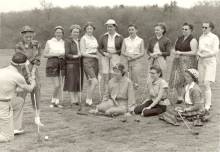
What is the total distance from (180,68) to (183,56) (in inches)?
12.0

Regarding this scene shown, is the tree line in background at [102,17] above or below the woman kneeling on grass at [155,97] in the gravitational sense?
above

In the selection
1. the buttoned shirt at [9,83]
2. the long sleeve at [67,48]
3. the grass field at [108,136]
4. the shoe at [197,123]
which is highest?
the long sleeve at [67,48]

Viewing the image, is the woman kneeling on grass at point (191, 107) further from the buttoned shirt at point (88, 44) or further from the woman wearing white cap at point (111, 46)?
the buttoned shirt at point (88, 44)

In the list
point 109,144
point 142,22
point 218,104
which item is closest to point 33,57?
point 109,144

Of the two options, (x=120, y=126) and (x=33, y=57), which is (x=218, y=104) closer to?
(x=120, y=126)

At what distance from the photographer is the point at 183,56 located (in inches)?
371

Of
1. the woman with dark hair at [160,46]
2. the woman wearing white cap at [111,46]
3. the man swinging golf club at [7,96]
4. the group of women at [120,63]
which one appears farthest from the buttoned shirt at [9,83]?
the woman with dark hair at [160,46]

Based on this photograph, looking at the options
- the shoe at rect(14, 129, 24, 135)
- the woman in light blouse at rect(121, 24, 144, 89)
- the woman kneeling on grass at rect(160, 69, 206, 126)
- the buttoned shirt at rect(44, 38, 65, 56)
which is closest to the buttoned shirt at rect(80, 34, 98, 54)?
the buttoned shirt at rect(44, 38, 65, 56)

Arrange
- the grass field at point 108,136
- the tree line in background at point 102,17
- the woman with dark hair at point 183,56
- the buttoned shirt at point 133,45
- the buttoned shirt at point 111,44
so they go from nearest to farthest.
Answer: the grass field at point 108,136, the woman with dark hair at point 183,56, the buttoned shirt at point 133,45, the buttoned shirt at point 111,44, the tree line in background at point 102,17

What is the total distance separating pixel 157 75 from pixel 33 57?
268cm

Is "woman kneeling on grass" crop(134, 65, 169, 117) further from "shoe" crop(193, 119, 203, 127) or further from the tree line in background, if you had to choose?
the tree line in background

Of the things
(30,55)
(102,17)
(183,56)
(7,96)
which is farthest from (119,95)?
(102,17)

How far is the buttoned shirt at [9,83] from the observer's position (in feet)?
22.3

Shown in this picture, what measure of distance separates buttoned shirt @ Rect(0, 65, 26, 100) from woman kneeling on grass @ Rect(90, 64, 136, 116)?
97.3 inches
